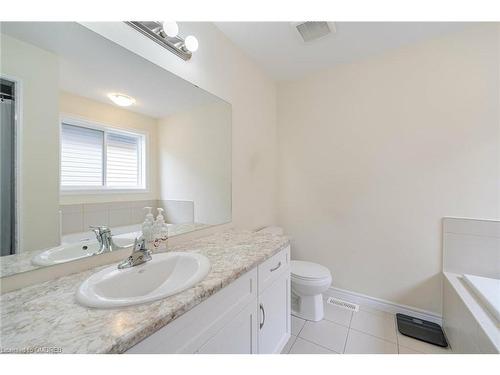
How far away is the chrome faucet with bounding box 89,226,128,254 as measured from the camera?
93 cm

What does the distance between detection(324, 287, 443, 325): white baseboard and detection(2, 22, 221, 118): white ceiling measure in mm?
2246

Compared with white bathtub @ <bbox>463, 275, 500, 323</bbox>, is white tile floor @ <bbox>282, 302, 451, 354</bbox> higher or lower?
lower

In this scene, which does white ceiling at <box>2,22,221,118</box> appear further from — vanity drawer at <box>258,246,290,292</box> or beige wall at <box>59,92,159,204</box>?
Answer: vanity drawer at <box>258,246,290,292</box>

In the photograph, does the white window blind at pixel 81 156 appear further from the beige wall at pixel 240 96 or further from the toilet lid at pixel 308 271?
the toilet lid at pixel 308 271

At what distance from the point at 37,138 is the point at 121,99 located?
42 cm

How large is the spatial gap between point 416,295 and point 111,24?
2816 mm

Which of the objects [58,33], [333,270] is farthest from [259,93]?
[333,270]

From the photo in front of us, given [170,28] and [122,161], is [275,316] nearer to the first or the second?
[122,161]

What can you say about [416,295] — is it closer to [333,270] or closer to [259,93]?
[333,270]

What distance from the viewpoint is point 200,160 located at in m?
1.50

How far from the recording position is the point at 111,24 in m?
0.94

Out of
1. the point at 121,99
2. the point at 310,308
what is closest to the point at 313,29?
the point at 121,99

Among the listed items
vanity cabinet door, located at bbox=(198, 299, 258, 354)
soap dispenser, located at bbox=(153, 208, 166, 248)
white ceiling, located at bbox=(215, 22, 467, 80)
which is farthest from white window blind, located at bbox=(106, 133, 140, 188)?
white ceiling, located at bbox=(215, 22, 467, 80)

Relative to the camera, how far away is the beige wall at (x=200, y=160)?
1276 millimetres
